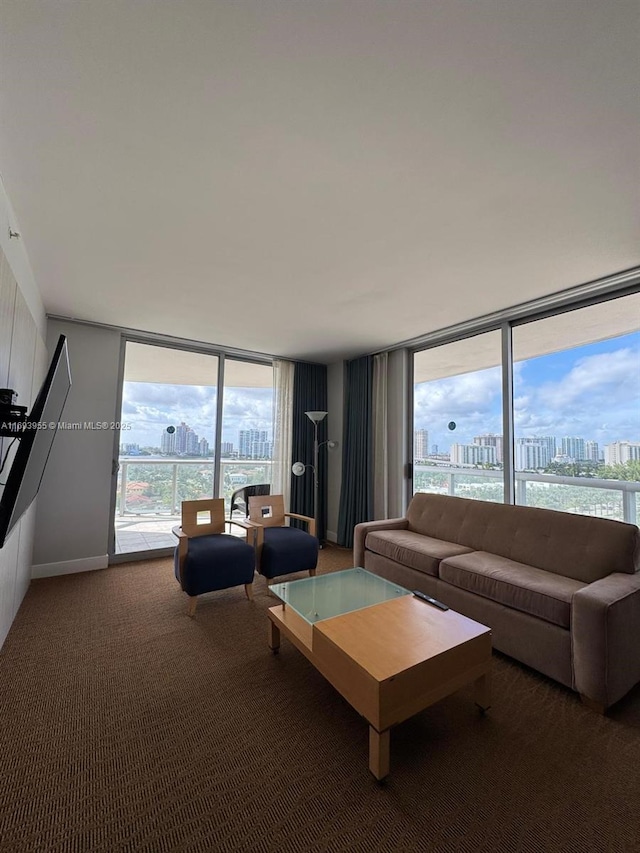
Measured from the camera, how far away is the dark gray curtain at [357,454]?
15.3 ft

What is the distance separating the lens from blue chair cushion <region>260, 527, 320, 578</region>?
3.21 m

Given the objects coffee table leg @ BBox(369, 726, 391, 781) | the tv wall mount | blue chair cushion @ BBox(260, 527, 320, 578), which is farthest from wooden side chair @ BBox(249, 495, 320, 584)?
the tv wall mount

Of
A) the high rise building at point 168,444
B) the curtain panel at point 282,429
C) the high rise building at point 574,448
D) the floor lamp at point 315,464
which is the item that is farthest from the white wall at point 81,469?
the high rise building at point 574,448

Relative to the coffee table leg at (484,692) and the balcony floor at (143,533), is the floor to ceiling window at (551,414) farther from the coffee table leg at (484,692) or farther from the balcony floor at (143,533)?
the balcony floor at (143,533)

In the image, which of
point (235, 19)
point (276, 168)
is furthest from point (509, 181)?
point (235, 19)

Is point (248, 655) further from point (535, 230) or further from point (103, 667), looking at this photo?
point (535, 230)

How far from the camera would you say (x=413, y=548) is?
118 inches

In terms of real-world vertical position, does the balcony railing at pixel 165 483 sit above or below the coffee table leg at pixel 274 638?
above

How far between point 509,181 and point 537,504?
259 cm

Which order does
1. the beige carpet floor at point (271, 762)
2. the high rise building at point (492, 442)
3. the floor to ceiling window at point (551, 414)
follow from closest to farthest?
the beige carpet floor at point (271, 762) → the floor to ceiling window at point (551, 414) → the high rise building at point (492, 442)

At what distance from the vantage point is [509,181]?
1707 mm

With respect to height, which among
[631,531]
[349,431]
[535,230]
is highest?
[535,230]

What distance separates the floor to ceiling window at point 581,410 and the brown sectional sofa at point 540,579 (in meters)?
0.57

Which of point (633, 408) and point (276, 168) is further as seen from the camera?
point (633, 408)
